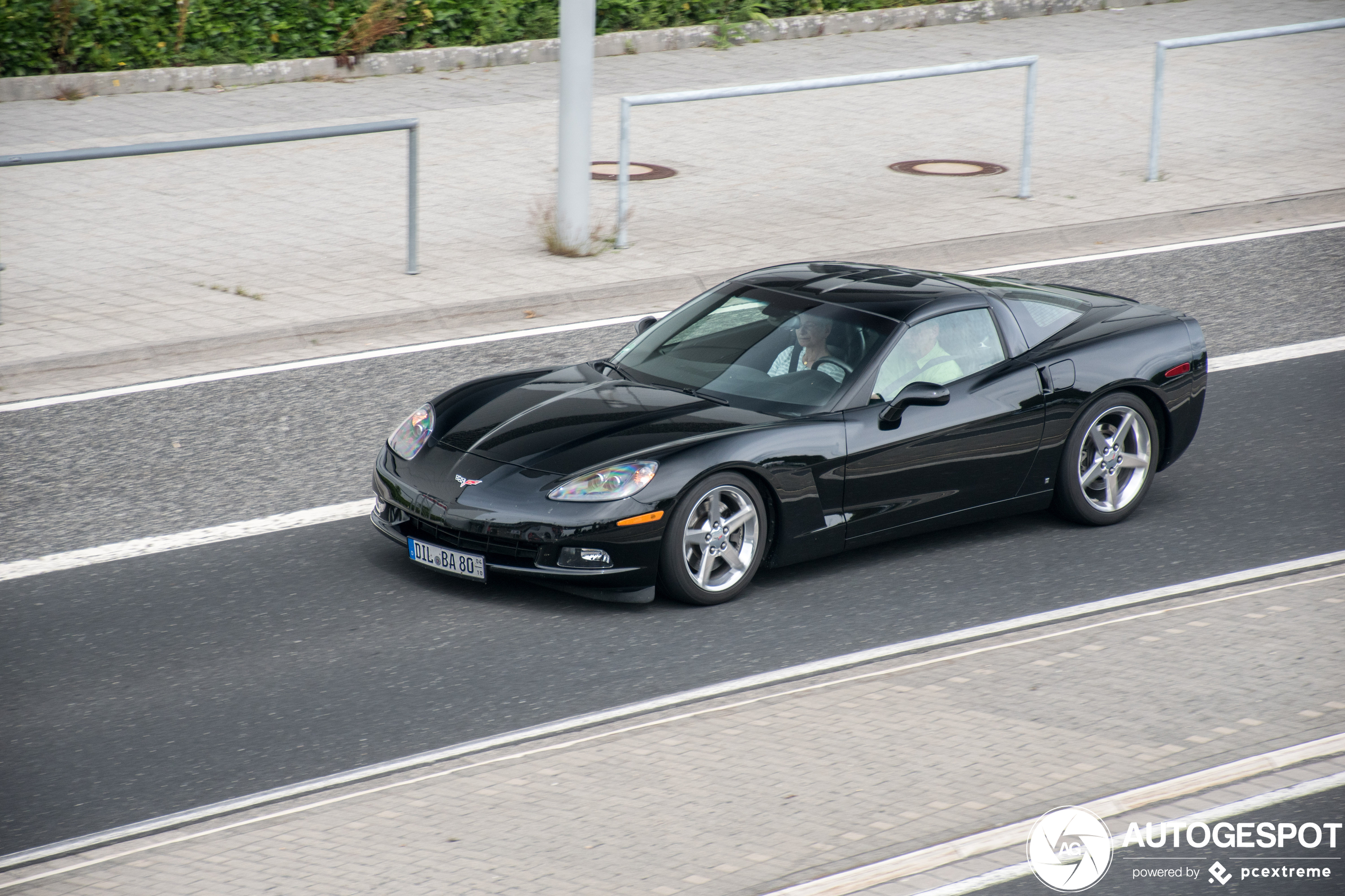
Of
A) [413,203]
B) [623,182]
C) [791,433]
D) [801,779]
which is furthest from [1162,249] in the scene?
[801,779]

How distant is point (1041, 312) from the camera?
340 inches

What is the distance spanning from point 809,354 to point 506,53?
14.6 metres

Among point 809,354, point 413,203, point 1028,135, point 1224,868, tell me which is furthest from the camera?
point 1028,135

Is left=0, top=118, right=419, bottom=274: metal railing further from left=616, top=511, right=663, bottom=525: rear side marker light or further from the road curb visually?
left=616, top=511, right=663, bottom=525: rear side marker light

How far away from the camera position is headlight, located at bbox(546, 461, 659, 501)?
7.19m

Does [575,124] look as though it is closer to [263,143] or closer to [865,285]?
[263,143]

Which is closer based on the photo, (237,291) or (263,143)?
(263,143)

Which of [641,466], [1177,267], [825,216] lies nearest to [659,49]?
[825,216]

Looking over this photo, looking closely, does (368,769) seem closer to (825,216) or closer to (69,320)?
(69,320)

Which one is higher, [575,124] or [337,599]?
[575,124]

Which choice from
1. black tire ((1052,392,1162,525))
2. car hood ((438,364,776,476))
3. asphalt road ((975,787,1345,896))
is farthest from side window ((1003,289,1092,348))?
asphalt road ((975,787,1345,896))

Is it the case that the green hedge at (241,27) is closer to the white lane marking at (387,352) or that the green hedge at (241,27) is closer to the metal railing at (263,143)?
the metal railing at (263,143)

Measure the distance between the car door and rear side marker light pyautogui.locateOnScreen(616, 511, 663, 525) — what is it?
3.22 ft

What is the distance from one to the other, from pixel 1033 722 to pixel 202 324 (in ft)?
23.7
